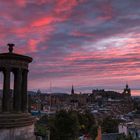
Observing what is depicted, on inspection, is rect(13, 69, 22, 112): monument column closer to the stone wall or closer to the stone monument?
the stone monument

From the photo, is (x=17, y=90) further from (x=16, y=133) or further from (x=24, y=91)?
(x=16, y=133)

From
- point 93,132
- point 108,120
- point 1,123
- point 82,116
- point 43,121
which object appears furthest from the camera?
point 43,121

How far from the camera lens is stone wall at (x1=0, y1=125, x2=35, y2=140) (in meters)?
15.3

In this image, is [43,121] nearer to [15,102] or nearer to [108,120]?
[108,120]

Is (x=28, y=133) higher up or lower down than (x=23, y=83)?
lower down

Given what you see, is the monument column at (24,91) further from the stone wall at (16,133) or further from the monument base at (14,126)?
the stone wall at (16,133)

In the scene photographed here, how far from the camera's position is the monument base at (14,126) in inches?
601

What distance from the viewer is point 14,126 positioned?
15.4 metres

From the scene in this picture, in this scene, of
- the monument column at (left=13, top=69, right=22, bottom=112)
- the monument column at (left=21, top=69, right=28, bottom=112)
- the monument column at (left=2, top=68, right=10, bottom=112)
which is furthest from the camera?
the monument column at (left=21, top=69, right=28, bottom=112)

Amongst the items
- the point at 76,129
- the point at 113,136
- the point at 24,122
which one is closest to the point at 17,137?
the point at 24,122

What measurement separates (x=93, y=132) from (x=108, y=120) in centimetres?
2372

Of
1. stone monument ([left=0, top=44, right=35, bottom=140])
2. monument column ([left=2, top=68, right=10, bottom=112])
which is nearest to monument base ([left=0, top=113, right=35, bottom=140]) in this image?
stone monument ([left=0, top=44, right=35, bottom=140])

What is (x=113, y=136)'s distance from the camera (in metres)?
56.1

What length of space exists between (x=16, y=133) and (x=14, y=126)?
39cm
